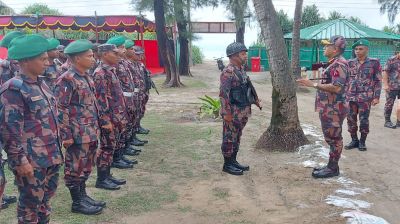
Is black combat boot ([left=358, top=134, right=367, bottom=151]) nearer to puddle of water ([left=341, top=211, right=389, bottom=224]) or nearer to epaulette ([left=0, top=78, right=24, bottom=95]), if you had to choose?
puddle of water ([left=341, top=211, right=389, bottom=224])

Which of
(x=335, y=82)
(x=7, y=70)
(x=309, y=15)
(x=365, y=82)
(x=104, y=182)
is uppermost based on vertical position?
(x=309, y=15)

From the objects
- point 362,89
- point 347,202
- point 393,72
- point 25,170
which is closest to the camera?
point 25,170

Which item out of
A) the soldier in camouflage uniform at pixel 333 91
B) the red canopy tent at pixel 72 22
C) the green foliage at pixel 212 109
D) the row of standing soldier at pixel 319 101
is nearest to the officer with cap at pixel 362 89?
the row of standing soldier at pixel 319 101

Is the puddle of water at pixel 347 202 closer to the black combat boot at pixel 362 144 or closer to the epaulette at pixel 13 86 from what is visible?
the black combat boot at pixel 362 144

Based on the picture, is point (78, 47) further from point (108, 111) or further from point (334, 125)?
point (334, 125)

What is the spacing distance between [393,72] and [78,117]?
695 centimetres

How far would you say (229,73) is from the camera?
18.2 ft

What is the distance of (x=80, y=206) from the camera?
4332 millimetres

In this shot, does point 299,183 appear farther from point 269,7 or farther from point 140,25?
point 140,25

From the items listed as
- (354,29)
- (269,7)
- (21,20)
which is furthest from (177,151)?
(354,29)

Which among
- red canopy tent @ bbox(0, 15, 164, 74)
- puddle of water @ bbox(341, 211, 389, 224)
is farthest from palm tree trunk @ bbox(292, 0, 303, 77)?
puddle of water @ bbox(341, 211, 389, 224)

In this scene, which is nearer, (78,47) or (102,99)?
(78,47)

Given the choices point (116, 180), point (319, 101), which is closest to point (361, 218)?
point (319, 101)

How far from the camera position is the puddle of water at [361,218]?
4.02 meters
